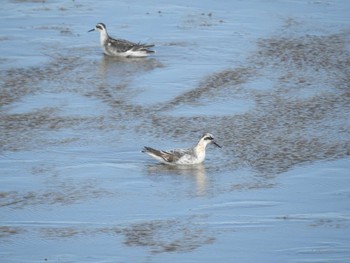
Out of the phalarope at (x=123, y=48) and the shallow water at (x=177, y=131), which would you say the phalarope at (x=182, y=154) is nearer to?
the shallow water at (x=177, y=131)

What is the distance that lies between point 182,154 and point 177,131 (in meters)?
1.74

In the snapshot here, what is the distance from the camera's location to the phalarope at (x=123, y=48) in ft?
76.0

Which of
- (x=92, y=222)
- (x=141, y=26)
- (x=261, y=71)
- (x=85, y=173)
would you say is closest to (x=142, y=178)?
(x=85, y=173)

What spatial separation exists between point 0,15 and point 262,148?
11.0 metres

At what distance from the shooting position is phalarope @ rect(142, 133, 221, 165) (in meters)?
16.5

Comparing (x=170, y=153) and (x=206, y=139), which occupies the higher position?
(x=206, y=139)

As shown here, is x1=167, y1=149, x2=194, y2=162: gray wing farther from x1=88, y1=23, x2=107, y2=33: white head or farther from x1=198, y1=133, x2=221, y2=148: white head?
x1=88, y1=23, x2=107, y2=33: white head

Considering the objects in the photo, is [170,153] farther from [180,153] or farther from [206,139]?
[206,139]

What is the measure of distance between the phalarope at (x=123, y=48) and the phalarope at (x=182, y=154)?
260 inches

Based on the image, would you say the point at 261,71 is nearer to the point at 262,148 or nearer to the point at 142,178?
the point at 262,148

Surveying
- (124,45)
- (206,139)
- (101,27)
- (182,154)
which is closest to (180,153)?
(182,154)

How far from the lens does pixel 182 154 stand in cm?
1667

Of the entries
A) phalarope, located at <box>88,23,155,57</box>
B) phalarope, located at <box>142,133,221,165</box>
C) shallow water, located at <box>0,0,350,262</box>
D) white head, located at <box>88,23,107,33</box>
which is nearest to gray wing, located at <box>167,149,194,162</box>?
phalarope, located at <box>142,133,221,165</box>

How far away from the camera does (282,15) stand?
87.7 feet
